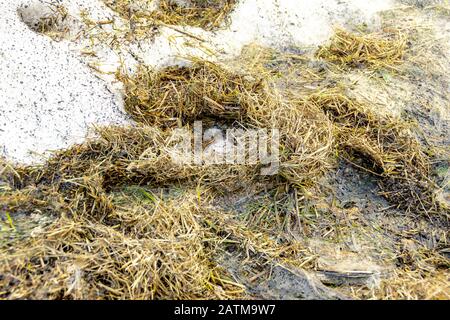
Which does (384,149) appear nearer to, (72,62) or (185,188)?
(185,188)

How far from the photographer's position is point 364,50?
403cm

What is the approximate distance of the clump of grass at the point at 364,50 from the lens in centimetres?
395

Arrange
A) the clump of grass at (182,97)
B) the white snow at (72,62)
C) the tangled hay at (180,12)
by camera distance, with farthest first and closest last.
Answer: the tangled hay at (180,12) < the clump of grass at (182,97) < the white snow at (72,62)

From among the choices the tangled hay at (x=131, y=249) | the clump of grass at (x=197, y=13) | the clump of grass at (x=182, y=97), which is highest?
the clump of grass at (x=197, y=13)

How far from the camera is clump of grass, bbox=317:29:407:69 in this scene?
3953mm

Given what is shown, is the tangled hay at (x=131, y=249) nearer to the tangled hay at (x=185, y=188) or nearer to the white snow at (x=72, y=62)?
the tangled hay at (x=185, y=188)

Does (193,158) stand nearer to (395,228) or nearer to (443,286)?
(395,228)

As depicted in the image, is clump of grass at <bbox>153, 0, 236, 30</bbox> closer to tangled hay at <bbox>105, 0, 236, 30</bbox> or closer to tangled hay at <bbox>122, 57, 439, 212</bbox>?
tangled hay at <bbox>105, 0, 236, 30</bbox>

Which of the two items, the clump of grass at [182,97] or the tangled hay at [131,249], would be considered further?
the clump of grass at [182,97]

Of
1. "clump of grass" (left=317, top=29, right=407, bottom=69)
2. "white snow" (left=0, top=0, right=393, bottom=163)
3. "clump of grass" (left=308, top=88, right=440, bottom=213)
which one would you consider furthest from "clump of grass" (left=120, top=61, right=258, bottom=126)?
"clump of grass" (left=317, top=29, right=407, bottom=69)

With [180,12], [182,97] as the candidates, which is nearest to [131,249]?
[182,97]

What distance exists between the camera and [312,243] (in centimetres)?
293

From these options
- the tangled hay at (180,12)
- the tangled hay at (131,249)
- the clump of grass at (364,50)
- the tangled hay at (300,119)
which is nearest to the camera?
the tangled hay at (131,249)

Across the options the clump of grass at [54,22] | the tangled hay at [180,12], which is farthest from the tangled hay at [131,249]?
the tangled hay at [180,12]
